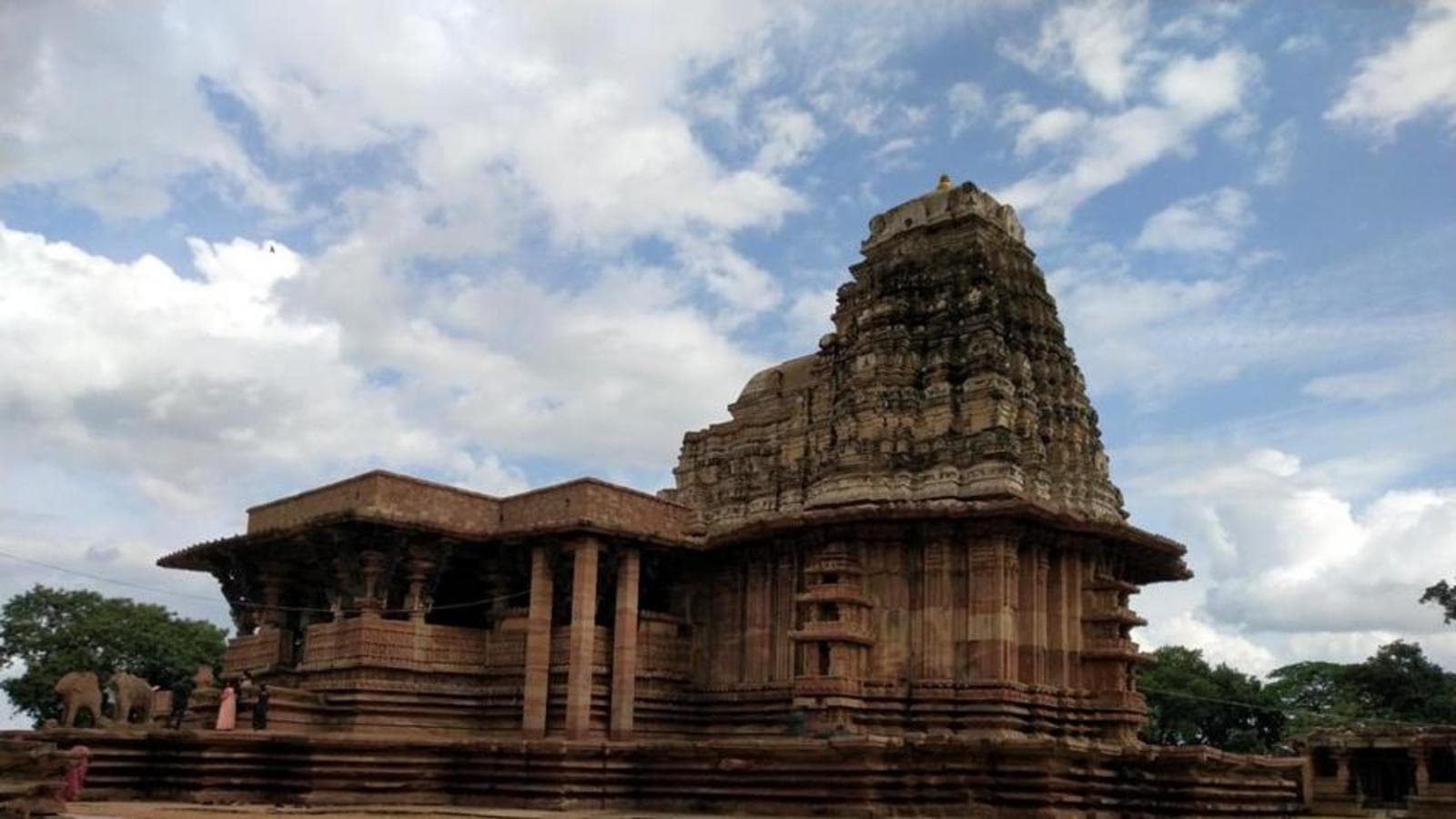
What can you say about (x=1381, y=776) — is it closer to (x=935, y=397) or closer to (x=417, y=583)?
(x=935, y=397)

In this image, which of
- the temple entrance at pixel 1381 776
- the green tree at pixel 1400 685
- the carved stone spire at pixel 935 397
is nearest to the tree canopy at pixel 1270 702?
the green tree at pixel 1400 685

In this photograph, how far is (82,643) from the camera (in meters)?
45.3

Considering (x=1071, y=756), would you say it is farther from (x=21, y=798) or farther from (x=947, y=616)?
(x=21, y=798)

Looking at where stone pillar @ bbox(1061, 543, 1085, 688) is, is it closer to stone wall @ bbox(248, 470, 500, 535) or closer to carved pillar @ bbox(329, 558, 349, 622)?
stone wall @ bbox(248, 470, 500, 535)

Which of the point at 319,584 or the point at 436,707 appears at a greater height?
the point at 319,584

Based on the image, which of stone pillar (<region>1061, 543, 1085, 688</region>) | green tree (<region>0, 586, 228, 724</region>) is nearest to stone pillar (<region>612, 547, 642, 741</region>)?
stone pillar (<region>1061, 543, 1085, 688</region>)

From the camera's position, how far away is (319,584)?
84.8 feet

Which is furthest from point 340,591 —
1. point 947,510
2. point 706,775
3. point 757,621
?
point 947,510

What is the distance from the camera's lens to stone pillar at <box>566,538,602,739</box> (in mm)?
21844

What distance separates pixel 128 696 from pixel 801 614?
12.3 meters

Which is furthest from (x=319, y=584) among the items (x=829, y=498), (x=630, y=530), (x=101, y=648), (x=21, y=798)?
(x=101, y=648)

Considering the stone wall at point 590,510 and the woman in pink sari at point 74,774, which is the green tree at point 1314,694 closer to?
the stone wall at point 590,510

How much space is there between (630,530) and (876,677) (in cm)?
482

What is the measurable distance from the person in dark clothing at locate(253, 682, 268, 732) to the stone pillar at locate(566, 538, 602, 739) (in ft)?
15.5
